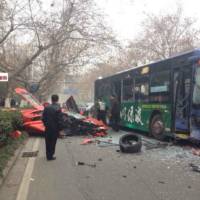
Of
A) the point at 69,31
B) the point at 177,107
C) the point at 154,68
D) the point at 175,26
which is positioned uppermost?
the point at 175,26

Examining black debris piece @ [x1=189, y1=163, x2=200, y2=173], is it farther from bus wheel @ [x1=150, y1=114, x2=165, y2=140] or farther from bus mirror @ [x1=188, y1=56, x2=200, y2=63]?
bus wheel @ [x1=150, y1=114, x2=165, y2=140]

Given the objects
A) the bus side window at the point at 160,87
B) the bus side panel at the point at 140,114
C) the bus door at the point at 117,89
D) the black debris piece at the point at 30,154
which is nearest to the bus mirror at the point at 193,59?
the bus side window at the point at 160,87

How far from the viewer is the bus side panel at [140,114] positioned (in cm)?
1471

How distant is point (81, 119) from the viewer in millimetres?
17484

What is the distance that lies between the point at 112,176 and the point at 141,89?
9276 mm

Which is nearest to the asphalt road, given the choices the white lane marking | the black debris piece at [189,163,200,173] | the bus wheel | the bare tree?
the white lane marking

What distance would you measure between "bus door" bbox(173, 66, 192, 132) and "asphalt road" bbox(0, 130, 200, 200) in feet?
4.60

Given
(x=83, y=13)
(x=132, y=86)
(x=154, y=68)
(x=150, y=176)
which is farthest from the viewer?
(x=83, y=13)

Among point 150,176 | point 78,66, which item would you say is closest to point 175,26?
point 78,66

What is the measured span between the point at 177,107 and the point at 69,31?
14.8m

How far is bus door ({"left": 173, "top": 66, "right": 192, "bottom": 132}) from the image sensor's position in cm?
1327

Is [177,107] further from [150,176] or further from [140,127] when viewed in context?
[150,176]

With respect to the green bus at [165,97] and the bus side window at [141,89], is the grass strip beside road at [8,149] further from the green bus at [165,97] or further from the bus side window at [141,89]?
the bus side window at [141,89]

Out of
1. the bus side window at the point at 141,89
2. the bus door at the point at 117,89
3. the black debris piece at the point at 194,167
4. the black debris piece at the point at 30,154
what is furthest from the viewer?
the bus door at the point at 117,89
